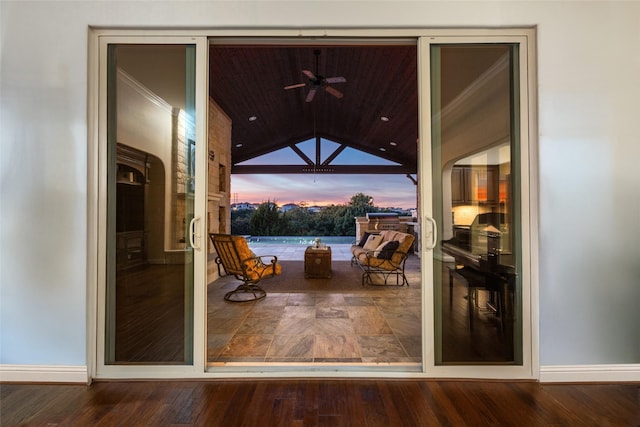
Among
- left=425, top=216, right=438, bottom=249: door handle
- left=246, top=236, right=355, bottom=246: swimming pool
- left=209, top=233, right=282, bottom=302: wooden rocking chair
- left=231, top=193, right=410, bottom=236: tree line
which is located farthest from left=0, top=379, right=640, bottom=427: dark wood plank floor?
left=246, top=236, right=355, bottom=246: swimming pool

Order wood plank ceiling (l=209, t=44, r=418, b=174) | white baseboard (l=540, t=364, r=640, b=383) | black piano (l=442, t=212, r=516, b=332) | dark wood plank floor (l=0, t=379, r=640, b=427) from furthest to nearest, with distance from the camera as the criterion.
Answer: wood plank ceiling (l=209, t=44, r=418, b=174) → black piano (l=442, t=212, r=516, b=332) → white baseboard (l=540, t=364, r=640, b=383) → dark wood plank floor (l=0, t=379, r=640, b=427)

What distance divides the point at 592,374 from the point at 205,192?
282 cm

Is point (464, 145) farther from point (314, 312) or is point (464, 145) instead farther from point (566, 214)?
point (314, 312)

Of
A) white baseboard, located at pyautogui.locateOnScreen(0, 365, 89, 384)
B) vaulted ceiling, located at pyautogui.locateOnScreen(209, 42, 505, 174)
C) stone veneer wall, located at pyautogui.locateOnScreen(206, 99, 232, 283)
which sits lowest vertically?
white baseboard, located at pyautogui.locateOnScreen(0, 365, 89, 384)

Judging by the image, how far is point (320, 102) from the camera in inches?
274

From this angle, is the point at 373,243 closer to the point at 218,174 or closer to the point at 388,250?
the point at 388,250

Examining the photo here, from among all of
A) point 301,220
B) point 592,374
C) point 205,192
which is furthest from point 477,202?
point 301,220

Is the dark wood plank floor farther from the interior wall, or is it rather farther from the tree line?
the tree line

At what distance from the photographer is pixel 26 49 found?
183 centimetres

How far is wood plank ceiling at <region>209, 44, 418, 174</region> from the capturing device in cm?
431

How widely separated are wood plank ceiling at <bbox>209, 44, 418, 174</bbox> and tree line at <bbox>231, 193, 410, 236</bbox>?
5.29 feet

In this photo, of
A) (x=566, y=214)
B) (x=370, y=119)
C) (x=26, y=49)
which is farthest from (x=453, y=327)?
(x=370, y=119)

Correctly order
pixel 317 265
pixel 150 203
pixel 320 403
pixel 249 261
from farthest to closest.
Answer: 1. pixel 317 265
2. pixel 249 261
3. pixel 150 203
4. pixel 320 403

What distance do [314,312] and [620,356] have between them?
2485 millimetres
